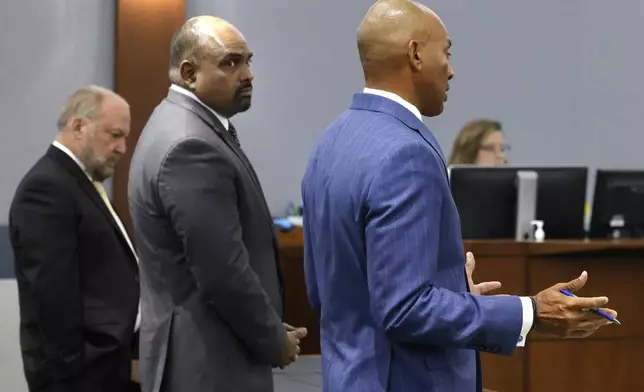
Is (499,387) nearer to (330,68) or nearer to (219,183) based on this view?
(219,183)

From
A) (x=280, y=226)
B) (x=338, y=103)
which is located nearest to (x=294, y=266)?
(x=280, y=226)

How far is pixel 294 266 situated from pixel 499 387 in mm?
1572

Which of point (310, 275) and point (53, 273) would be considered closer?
point (310, 275)

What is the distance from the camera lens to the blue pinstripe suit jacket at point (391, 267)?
165 centimetres

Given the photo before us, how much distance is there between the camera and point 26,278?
9.75 feet

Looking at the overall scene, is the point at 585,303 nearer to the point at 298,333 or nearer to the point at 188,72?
the point at 298,333

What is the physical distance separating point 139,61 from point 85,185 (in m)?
2.78

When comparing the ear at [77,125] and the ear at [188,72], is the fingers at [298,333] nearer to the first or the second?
the ear at [188,72]

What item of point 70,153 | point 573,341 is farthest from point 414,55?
point 573,341

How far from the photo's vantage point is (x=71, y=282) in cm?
289

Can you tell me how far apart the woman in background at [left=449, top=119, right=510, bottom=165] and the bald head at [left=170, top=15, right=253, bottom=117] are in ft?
9.89

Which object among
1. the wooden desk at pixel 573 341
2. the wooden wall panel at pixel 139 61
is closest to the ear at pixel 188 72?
the wooden desk at pixel 573 341

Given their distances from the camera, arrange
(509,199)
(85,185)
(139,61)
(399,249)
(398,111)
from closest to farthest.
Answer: (399,249)
(398,111)
(85,185)
(509,199)
(139,61)

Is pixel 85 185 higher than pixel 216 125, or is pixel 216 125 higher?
pixel 216 125
